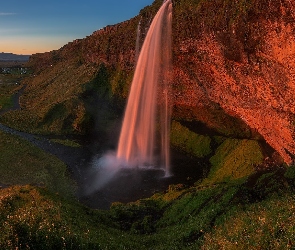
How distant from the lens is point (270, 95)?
30922mm

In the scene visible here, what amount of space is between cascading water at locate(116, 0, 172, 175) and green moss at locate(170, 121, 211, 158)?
121 centimetres

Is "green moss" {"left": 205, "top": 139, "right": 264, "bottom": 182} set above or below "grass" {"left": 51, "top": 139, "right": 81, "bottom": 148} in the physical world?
above

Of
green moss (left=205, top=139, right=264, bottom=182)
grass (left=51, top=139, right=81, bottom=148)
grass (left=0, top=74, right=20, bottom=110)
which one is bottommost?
grass (left=51, top=139, right=81, bottom=148)

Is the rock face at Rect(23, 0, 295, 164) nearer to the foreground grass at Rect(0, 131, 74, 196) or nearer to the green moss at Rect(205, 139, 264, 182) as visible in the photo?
the green moss at Rect(205, 139, 264, 182)

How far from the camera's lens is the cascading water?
44.7m

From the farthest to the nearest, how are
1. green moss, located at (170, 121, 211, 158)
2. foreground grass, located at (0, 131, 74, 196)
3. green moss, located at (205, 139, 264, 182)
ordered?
→ green moss, located at (170, 121, 211, 158) < foreground grass, located at (0, 131, 74, 196) < green moss, located at (205, 139, 264, 182)

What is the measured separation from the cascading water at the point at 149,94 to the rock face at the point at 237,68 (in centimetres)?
186

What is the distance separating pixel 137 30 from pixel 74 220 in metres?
45.9

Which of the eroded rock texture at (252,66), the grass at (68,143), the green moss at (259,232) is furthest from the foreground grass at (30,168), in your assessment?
the green moss at (259,232)

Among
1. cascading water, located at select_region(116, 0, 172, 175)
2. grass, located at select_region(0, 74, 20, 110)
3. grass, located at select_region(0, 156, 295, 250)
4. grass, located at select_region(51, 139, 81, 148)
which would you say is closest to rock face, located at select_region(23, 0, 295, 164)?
cascading water, located at select_region(116, 0, 172, 175)

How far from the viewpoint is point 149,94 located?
48250mm

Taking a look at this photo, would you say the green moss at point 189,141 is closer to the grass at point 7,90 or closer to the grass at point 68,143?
the grass at point 68,143

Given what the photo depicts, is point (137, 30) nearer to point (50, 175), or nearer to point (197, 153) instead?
point (197, 153)

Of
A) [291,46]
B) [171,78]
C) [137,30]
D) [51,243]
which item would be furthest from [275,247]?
[137,30]
